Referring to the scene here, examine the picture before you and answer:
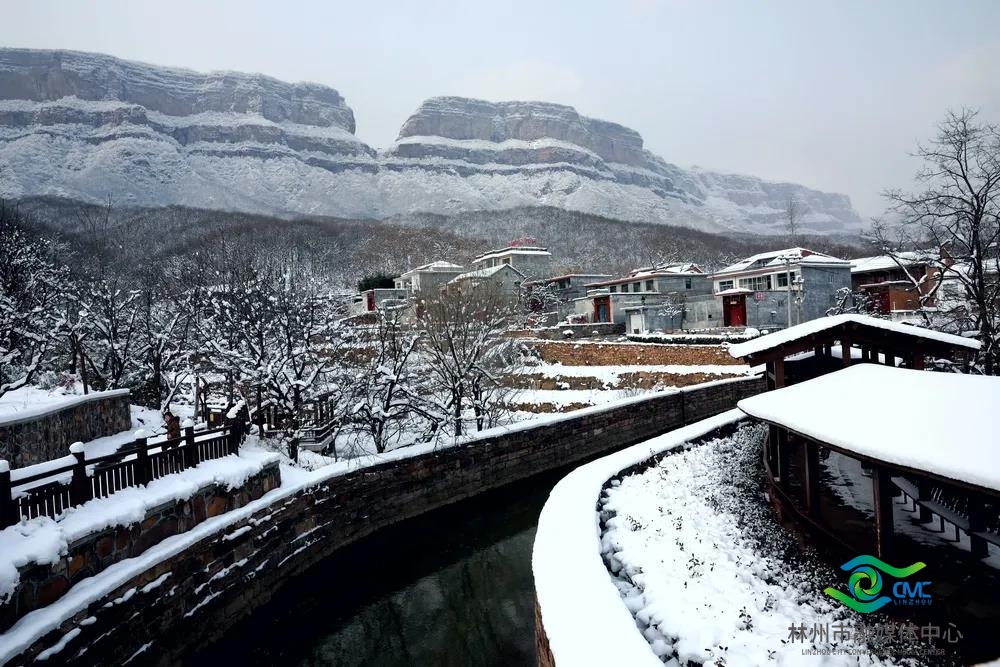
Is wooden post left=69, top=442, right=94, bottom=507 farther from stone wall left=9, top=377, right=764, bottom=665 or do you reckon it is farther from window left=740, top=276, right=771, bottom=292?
window left=740, top=276, right=771, bottom=292

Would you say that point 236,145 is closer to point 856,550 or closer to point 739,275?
point 739,275

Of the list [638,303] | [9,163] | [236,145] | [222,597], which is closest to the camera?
[222,597]

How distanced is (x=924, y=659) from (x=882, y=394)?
3.59m

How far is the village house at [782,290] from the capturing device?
39.5 meters

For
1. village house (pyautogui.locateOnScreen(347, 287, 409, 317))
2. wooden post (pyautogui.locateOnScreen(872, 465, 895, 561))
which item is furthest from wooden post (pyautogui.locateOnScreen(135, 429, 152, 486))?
village house (pyautogui.locateOnScreen(347, 287, 409, 317))

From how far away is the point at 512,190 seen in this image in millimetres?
183500

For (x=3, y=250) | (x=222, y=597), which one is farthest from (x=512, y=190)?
(x=222, y=597)

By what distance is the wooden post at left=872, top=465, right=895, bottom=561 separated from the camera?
21.1ft

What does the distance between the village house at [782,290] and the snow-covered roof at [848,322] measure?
2532 centimetres

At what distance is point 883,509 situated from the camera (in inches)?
261

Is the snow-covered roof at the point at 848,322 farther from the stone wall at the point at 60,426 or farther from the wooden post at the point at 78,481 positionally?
the stone wall at the point at 60,426

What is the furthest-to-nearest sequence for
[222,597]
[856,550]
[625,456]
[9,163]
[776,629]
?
[9,163]
[625,456]
[222,597]
[856,550]
[776,629]

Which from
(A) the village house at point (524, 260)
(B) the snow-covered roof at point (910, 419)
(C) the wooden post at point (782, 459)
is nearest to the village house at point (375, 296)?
(A) the village house at point (524, 260)

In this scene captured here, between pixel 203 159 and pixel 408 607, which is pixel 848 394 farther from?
pixel 203 159
